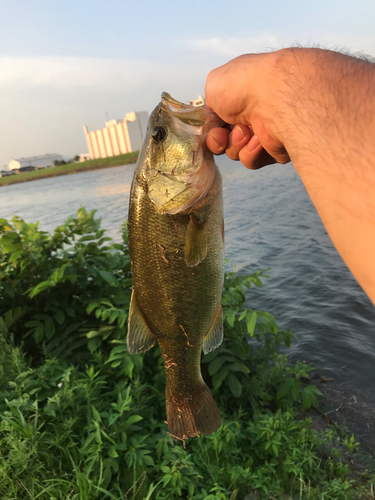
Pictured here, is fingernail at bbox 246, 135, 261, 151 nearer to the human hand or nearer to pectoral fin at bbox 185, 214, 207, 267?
the human hand

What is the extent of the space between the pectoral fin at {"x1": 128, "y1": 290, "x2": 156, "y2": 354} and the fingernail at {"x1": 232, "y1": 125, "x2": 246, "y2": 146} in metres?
1.08

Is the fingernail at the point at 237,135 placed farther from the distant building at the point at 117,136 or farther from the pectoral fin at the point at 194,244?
the distant building at the point at 117,136

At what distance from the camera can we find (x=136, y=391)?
118 inches

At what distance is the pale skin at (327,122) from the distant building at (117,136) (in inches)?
3526

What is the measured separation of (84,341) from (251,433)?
1.93 m

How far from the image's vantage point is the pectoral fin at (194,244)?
6.12 feet

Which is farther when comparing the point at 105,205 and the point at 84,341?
the point at 105,205

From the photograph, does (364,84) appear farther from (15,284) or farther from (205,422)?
(15,284)

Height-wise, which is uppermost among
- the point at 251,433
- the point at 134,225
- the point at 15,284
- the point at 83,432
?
the point at 134,225

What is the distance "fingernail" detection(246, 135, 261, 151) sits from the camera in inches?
76.2

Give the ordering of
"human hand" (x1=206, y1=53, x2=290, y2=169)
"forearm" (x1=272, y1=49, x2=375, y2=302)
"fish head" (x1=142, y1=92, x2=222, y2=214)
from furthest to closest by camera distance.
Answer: "fish head" (x1=142, y1=92, x2=222, y2=214), "human hand" (x1=206, y1=53, x2=290, y2=169), "forearm" (x1=272, y1=49, x2=375, y2=302)

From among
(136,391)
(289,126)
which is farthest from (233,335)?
(289,126)

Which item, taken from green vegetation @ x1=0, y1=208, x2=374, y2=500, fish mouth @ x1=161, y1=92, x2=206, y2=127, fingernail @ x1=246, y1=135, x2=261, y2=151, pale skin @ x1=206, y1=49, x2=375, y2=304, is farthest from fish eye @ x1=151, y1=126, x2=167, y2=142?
green vegetation @ x1=0, y1=208, x2=374, y2=500

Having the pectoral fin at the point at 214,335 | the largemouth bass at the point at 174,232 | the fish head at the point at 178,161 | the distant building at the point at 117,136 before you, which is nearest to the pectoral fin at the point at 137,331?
the largemouth bass at the point at 174,232
